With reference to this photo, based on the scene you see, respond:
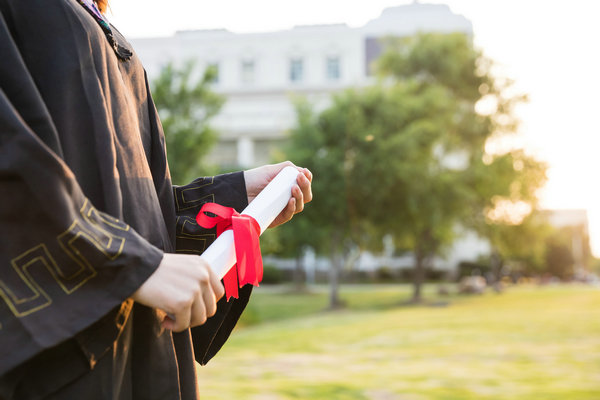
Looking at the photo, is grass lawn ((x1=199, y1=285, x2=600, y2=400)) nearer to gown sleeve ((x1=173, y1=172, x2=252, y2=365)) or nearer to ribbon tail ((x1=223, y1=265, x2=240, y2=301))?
gown sleeve ((x1=173, y1=172, x2=252, y2=365))

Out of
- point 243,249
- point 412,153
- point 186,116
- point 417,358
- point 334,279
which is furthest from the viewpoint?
point 334,279

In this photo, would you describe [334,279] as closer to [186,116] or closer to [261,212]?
[186,116]

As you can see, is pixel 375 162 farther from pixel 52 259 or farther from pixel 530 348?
pixel 52 259

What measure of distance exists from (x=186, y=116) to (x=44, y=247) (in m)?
13.0

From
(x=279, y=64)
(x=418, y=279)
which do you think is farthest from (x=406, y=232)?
(x=279, y=64)

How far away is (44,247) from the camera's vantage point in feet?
2.88

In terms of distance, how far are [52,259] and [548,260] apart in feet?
156

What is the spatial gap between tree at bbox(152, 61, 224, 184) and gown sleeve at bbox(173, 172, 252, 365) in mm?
11402

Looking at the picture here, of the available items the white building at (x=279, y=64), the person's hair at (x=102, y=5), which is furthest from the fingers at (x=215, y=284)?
the white building at (x=279, y=64)

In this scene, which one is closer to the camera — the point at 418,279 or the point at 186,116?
the point at 186,116

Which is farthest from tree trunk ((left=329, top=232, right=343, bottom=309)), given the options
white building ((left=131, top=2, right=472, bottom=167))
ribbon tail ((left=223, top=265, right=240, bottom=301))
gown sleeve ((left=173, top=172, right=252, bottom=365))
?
white building ((left=131, top=2, right=472, bottom=167))

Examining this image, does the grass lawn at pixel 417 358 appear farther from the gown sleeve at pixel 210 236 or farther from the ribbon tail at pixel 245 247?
the ribbon tail at pixel 245 247

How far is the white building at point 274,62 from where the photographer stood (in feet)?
125

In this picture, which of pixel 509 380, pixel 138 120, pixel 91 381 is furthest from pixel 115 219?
pixel 509 380
